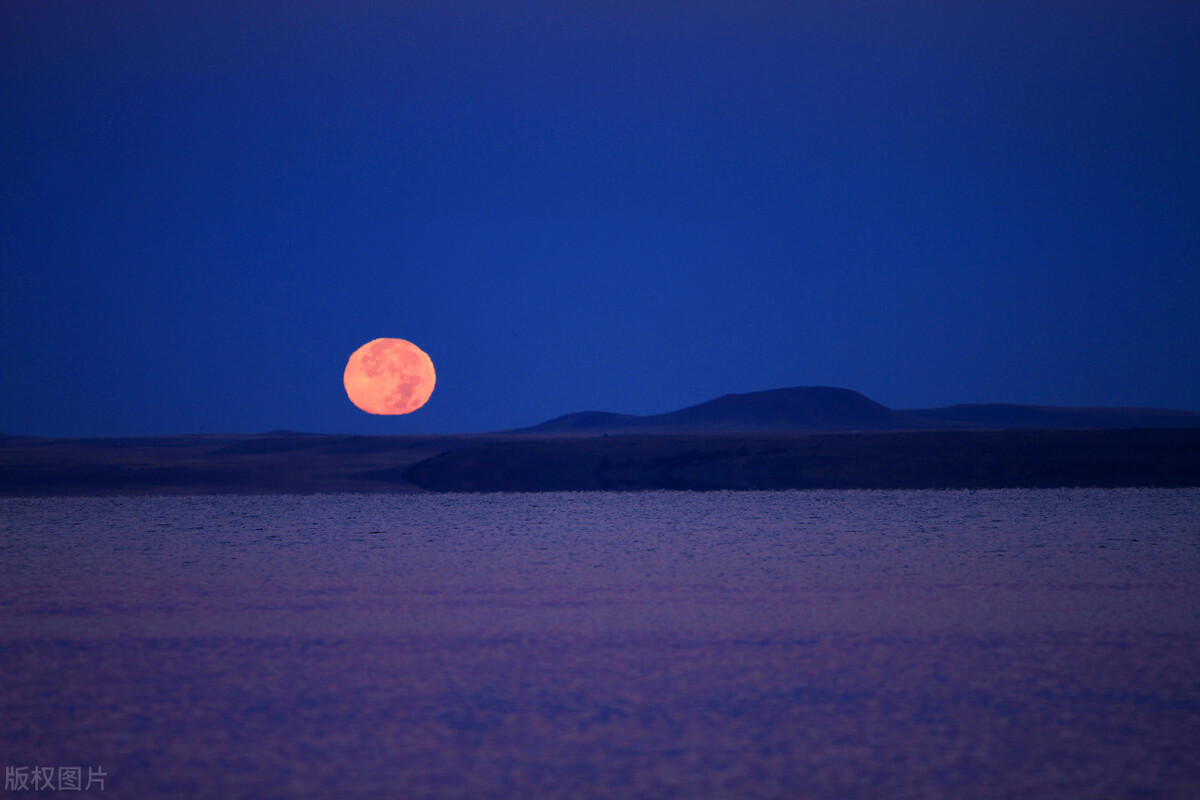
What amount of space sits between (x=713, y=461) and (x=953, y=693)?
20233 millimetres

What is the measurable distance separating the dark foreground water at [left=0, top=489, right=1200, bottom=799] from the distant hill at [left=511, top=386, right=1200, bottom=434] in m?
68.7

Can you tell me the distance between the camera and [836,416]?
278 ft

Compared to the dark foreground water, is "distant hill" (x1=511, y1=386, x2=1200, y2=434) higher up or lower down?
higher up

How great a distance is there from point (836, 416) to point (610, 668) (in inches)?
3227

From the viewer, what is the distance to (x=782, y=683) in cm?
530

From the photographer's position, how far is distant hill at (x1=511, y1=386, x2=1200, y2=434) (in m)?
81.9

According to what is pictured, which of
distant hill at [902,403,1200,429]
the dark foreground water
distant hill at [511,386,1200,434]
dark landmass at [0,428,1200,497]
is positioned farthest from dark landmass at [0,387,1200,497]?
distant hill at [902,403,1200,429]

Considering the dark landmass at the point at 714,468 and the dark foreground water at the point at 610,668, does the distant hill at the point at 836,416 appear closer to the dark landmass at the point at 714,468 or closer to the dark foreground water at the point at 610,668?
the dark landmass at the point at 714,468

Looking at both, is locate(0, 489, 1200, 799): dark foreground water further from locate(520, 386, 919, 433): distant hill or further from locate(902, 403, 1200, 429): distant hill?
locate(902, 403, 1200, 429): distant hill

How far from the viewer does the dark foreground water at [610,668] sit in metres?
4.12

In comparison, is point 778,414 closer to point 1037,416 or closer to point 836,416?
point 836,416

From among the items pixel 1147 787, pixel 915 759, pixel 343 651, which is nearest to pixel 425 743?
pixel 343 651

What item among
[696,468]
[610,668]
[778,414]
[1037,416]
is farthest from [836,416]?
[610,668]

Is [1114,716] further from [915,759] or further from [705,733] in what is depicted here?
[705,733]
